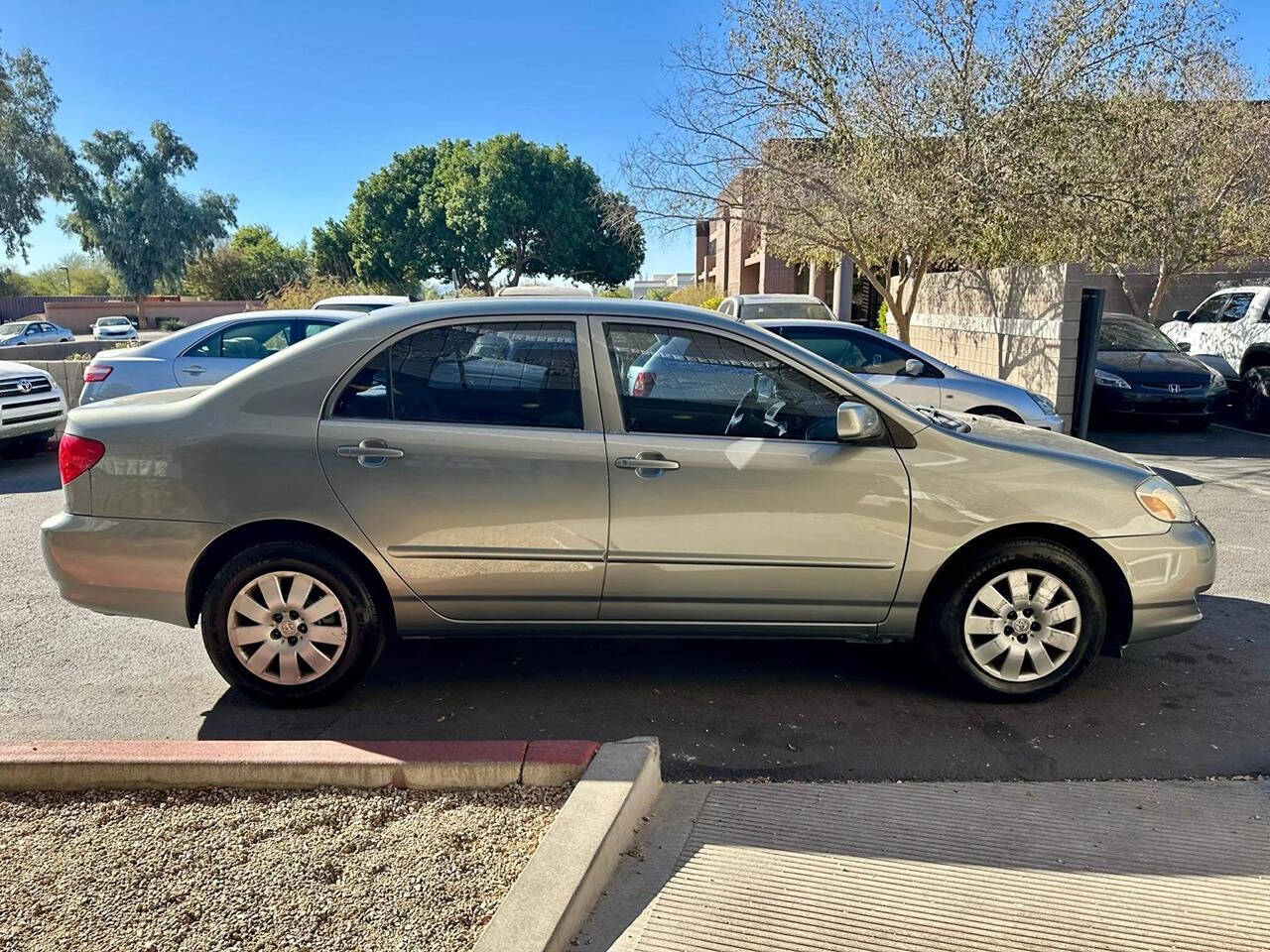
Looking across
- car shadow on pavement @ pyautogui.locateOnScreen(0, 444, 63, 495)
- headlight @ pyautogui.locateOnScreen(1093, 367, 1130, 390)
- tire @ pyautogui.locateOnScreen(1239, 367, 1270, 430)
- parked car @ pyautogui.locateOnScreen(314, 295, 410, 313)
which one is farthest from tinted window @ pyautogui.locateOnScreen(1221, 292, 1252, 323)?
car shadow on pavement @ pyautogui.locateOnScreen(0, 444, 63, 495)

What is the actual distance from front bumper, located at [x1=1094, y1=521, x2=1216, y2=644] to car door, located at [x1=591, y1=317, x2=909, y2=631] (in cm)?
99

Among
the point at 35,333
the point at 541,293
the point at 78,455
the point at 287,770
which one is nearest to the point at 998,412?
the point at 541,293

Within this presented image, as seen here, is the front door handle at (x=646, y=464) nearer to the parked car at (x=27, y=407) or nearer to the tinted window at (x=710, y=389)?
the tinted window at (x=710, y=389)

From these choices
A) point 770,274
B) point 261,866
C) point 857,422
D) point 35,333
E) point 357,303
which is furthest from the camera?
point 35,333

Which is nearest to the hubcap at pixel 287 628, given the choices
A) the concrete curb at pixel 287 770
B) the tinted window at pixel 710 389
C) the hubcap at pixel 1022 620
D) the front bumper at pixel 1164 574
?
the concrete curb at pixel 287 770

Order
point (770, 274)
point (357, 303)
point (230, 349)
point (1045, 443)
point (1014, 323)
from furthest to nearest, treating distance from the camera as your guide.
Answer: point (770, 274) < point (1014, 323) < point (357, 303) < point (230, 349) < point (1045, 443)

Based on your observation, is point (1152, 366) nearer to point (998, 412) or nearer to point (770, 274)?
point (998, 412)

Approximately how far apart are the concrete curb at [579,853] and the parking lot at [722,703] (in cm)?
35

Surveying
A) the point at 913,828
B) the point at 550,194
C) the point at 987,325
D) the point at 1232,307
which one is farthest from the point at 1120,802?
the point at 550,194

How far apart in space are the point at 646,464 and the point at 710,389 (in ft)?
1.51

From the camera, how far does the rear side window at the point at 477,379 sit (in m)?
3.98

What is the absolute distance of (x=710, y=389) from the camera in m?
4.07

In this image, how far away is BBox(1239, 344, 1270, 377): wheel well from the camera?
12883mm

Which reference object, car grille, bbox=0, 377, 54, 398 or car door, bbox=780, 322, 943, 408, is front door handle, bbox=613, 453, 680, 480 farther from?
car grille, bbox=0, 377, 54, 398
